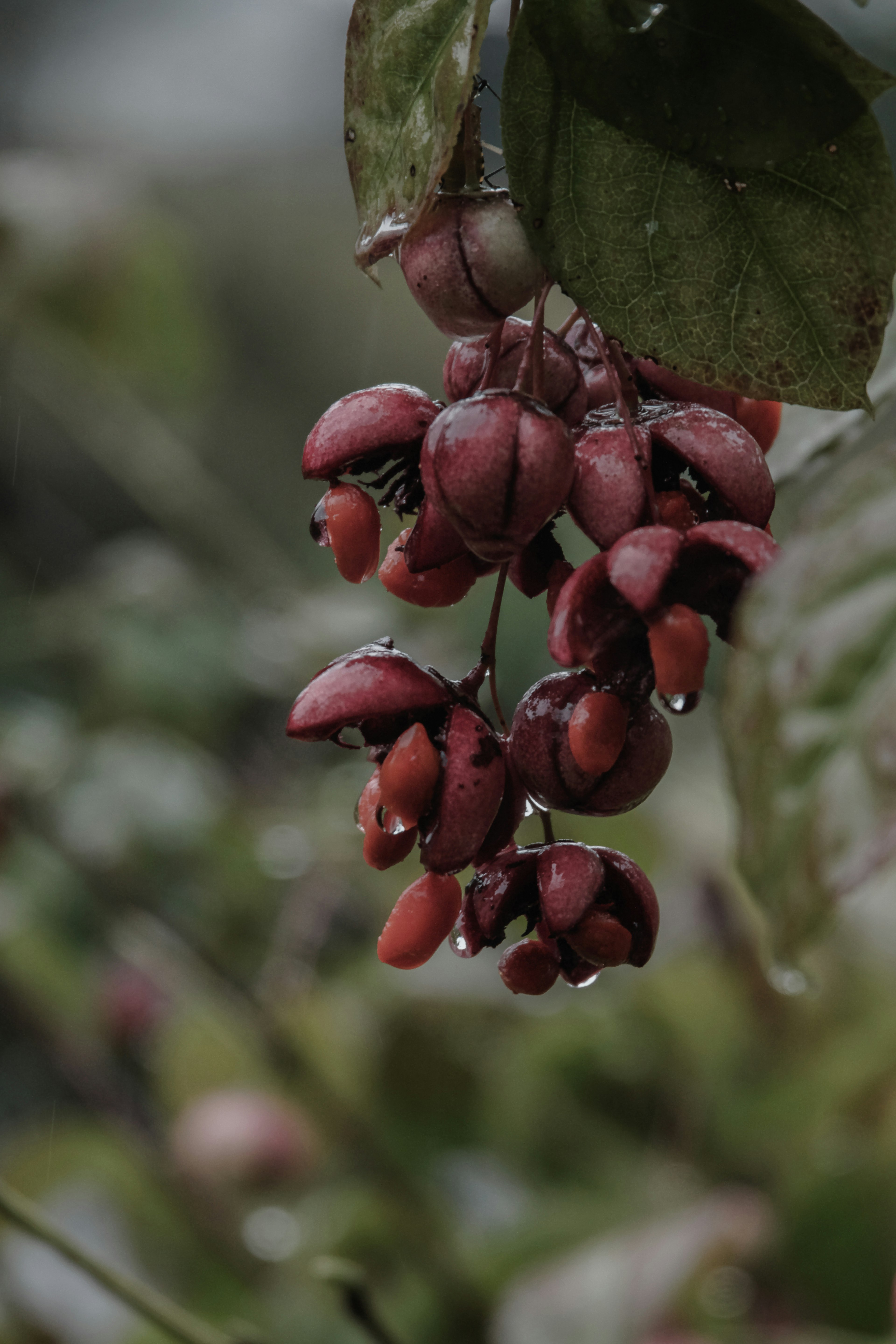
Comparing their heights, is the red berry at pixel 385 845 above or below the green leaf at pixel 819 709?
below

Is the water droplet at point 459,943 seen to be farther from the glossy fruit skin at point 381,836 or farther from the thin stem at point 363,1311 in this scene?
the thin stem at point 363,1311

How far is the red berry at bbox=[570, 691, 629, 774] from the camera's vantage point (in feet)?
1.06

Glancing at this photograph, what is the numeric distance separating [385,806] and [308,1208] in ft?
3.22

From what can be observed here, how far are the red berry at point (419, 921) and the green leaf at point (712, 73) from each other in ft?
0.72

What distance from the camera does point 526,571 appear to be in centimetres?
37

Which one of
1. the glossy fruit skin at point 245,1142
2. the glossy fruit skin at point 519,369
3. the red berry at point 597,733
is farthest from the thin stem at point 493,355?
the glossy fruit skin at point 245,1142

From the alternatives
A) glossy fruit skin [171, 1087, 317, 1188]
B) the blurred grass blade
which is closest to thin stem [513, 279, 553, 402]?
glossy fruit skin [171, 1087, 317, 1188]

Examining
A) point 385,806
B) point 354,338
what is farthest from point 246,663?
point 354,338

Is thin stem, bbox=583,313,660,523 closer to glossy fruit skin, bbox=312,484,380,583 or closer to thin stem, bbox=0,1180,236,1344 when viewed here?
glossy fruit skin, bbox=312,484,380,583

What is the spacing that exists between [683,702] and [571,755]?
0.03 m

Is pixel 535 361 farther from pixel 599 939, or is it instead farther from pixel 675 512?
pixel 599 939

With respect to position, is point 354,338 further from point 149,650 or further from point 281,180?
point 149,650

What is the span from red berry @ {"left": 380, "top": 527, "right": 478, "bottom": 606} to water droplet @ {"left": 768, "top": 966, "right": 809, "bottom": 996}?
0.49 feet

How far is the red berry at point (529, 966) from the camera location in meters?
0.36
